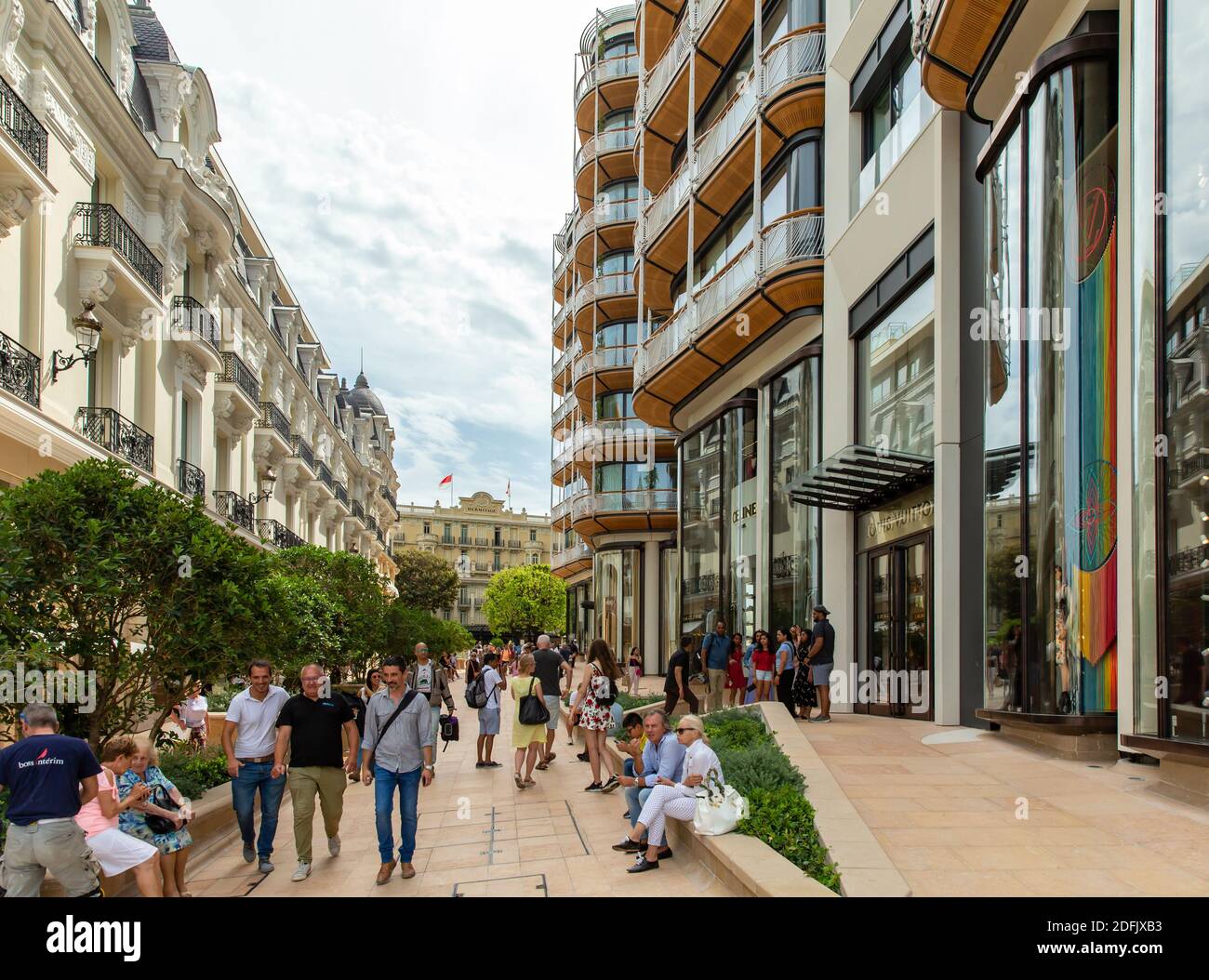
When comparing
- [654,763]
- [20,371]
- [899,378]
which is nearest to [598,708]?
[654,763]

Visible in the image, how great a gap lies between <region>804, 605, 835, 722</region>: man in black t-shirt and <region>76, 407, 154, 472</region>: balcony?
489 inches

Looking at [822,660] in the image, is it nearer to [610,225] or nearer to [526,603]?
[610,225]

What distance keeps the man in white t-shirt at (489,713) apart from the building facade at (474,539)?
312 ft

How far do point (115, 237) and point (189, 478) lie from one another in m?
6.76

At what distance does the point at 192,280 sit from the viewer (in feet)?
84.1

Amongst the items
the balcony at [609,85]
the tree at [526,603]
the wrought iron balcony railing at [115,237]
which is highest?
the balcony at [609,85]

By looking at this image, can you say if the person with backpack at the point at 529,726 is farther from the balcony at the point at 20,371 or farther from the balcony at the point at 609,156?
the balcony at the point at 609,156

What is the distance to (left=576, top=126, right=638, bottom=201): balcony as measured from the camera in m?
37.2

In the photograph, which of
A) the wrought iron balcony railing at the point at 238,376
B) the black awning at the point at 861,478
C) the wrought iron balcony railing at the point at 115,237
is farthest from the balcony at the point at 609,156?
the black awning at the point at 861,478

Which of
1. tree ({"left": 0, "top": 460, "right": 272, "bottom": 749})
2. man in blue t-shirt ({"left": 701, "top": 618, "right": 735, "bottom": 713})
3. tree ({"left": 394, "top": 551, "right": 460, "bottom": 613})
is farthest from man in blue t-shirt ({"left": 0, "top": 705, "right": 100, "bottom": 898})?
tree ({"left": 394, "top": 551, "right": 460, "bottom": 613})

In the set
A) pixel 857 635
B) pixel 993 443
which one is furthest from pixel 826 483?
pixel 993 443

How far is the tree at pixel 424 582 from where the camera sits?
258 feet
